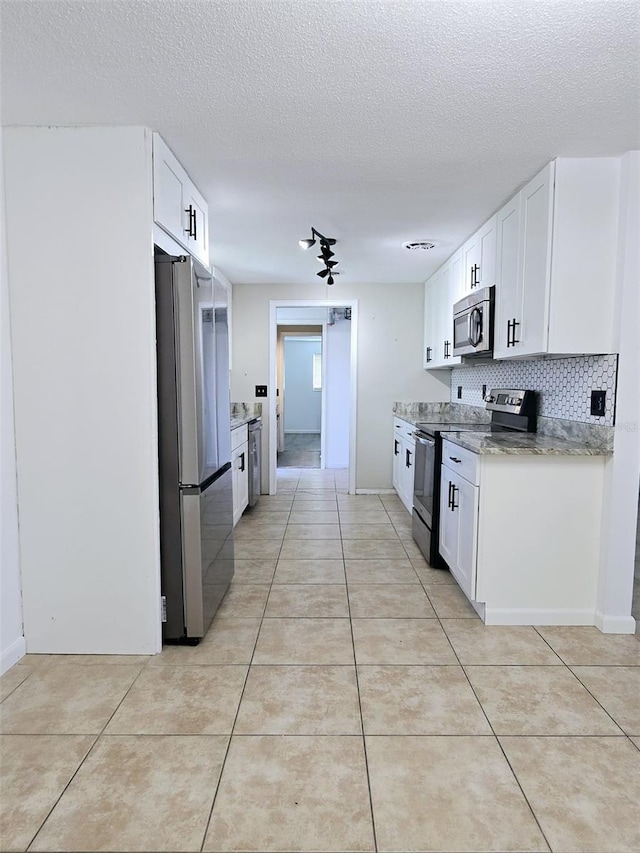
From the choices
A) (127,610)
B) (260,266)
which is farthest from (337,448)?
(127,610)

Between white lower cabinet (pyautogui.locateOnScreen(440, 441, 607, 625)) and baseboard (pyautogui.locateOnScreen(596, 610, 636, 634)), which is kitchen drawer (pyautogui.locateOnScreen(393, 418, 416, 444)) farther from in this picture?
baseboard (pyautogui.locateOnScreen(596, 610, 636, 634))

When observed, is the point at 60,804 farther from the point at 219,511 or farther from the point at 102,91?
the point at 102,91

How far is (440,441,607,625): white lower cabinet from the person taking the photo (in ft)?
8.02

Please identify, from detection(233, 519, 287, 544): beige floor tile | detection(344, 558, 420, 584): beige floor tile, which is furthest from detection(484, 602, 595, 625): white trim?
detection(233, 519, 287, 544): beige floor tile

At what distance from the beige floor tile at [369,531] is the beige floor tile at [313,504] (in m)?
0.59

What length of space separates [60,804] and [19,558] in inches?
41.7

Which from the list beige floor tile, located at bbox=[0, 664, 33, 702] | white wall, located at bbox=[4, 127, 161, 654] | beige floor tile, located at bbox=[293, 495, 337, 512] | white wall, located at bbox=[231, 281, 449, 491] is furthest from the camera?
white wall, located at bbox=[231, 281, 449, 491]

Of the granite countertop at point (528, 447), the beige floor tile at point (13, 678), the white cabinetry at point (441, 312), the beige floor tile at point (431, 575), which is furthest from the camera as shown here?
the white cabinetry at point (441, 312)

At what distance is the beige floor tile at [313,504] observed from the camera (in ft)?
15.6

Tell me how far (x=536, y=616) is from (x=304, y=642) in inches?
46.5

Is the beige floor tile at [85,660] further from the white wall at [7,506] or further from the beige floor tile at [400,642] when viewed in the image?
the beige floor tile at [400,642]

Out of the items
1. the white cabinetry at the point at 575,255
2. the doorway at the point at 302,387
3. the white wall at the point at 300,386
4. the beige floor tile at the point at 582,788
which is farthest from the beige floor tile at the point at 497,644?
the white wall at the point at 300,386

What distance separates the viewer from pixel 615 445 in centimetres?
233

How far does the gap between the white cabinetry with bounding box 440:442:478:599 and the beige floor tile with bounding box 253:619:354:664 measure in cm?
70
